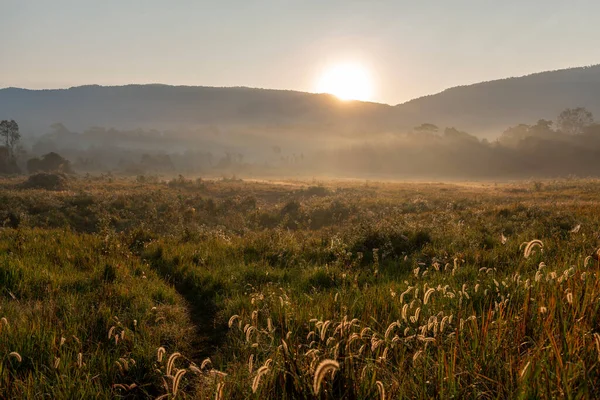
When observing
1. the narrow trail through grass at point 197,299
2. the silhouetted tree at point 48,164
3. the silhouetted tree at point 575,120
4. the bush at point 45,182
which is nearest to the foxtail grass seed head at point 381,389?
the narrow trail through grass at point 197,299

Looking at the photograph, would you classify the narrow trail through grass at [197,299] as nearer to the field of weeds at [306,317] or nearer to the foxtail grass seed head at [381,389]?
the field of weeds at [306,317]

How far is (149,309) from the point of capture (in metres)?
5.41

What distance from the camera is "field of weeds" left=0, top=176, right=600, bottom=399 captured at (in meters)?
2.74

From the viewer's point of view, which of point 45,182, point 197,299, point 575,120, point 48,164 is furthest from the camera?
point 575,120

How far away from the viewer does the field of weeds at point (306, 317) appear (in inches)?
108

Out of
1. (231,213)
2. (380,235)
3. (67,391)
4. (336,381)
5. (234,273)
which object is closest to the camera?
(336,381)

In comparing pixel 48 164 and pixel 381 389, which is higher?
pixel 48 164

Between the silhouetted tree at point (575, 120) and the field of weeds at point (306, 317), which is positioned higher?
the silhouetted tree at point (575, 120)

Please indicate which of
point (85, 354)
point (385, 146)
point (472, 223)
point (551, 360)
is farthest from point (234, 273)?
point (385, 146)

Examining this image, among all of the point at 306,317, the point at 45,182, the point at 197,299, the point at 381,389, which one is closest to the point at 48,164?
the point at 45,182

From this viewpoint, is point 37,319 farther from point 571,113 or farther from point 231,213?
point 571,113

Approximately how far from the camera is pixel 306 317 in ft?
15.2

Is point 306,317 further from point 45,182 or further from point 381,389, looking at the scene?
point 45,182

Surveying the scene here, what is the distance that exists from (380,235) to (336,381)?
784 centimetres
